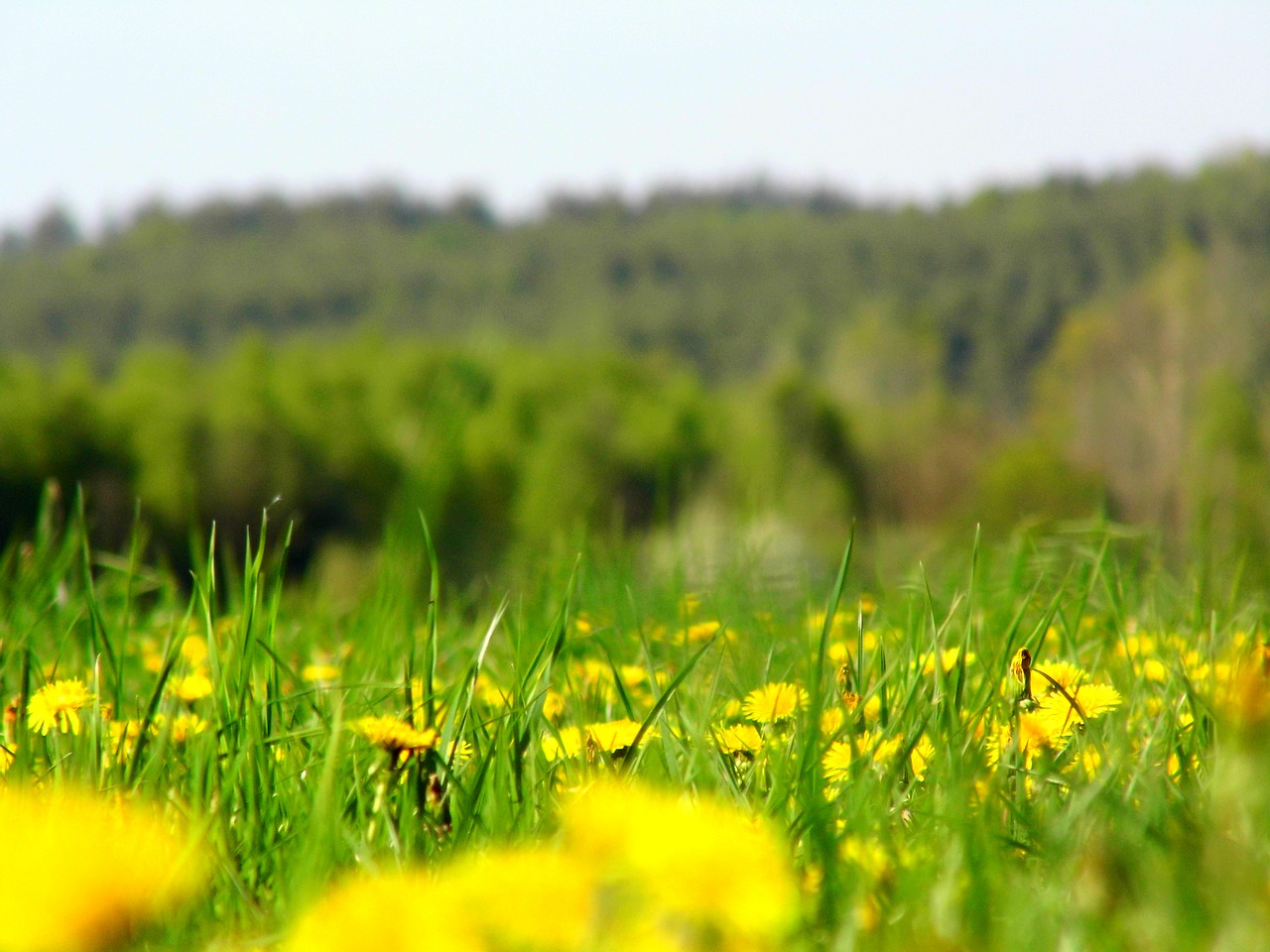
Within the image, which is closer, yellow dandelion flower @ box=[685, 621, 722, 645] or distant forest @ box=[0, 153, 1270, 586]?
yellow dandelion flower @ box=[685, 621, 722, 645]

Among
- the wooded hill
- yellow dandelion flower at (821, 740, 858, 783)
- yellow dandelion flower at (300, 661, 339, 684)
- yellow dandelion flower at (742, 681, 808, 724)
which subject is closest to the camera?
yellow dandelion flower at (821, 740, 858, 783)

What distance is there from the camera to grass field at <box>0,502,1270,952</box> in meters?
0.67

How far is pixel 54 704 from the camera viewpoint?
53.3 inches

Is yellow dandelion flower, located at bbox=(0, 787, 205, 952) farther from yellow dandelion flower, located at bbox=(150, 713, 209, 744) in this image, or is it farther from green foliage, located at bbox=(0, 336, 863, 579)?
green foliage, located at bbox=(0, 336, 863, 579)

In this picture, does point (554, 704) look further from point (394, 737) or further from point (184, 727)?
point (394, 737)

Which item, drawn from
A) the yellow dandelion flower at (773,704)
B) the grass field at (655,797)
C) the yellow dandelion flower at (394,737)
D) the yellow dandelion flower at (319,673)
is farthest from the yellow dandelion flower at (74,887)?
the yellow dandelion flower at (319,673)

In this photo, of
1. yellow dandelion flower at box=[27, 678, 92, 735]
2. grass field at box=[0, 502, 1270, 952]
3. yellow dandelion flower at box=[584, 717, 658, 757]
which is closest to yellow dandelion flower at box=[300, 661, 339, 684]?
grass field at box=[0, 502, 1270, 952]

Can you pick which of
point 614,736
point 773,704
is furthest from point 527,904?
point 773,704

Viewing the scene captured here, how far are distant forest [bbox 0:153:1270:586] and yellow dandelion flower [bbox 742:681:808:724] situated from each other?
45 cm

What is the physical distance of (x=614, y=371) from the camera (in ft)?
193

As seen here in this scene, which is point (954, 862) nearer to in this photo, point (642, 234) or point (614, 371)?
point (614, 371)

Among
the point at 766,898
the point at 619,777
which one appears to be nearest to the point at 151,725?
the point at 619,777

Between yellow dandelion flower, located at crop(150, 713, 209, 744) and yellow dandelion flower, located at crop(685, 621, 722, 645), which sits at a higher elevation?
yellow dandelion flower, located at crop(150, 713, 209, 744)

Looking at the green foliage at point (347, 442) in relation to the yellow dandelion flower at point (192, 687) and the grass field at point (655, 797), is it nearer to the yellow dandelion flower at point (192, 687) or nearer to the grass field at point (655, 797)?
the yellow dandelion flower at point (192, 687)
